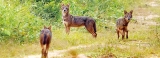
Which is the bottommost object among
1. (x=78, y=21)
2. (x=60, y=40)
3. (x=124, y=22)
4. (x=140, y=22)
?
(x=60, y=40)

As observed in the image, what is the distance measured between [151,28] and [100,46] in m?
6.58

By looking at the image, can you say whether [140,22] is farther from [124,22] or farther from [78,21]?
[124,22]

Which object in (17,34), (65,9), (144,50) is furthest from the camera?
(65,9)

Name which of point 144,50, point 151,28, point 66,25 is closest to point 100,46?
point 144,50

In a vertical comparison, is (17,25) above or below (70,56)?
above

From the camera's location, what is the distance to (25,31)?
15742 mm

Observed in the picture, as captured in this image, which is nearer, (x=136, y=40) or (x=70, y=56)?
(x=70, y=56)

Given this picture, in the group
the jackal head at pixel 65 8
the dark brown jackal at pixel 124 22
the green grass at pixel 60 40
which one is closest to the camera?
the green grass at pixel 60 40

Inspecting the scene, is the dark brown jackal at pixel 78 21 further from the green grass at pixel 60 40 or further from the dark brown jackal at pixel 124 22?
the dark brown jackal at pixel 124 22

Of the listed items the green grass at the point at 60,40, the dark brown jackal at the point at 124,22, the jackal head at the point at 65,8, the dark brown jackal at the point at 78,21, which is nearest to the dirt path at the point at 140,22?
the green grass at the point at 60,40

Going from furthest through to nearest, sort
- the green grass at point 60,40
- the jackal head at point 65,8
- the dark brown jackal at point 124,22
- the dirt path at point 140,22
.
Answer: the jackal head at point 65,8, the dark brown jackal at point 124,22, the green grass at point 60,40, the dirt path at point 140,22

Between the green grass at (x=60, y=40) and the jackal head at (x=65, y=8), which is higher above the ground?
the jackal head at (x=65, y=8)

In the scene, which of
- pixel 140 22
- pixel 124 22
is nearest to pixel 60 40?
pixel 124 22

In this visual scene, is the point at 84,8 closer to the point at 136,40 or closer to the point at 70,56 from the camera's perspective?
the point at 136,40
